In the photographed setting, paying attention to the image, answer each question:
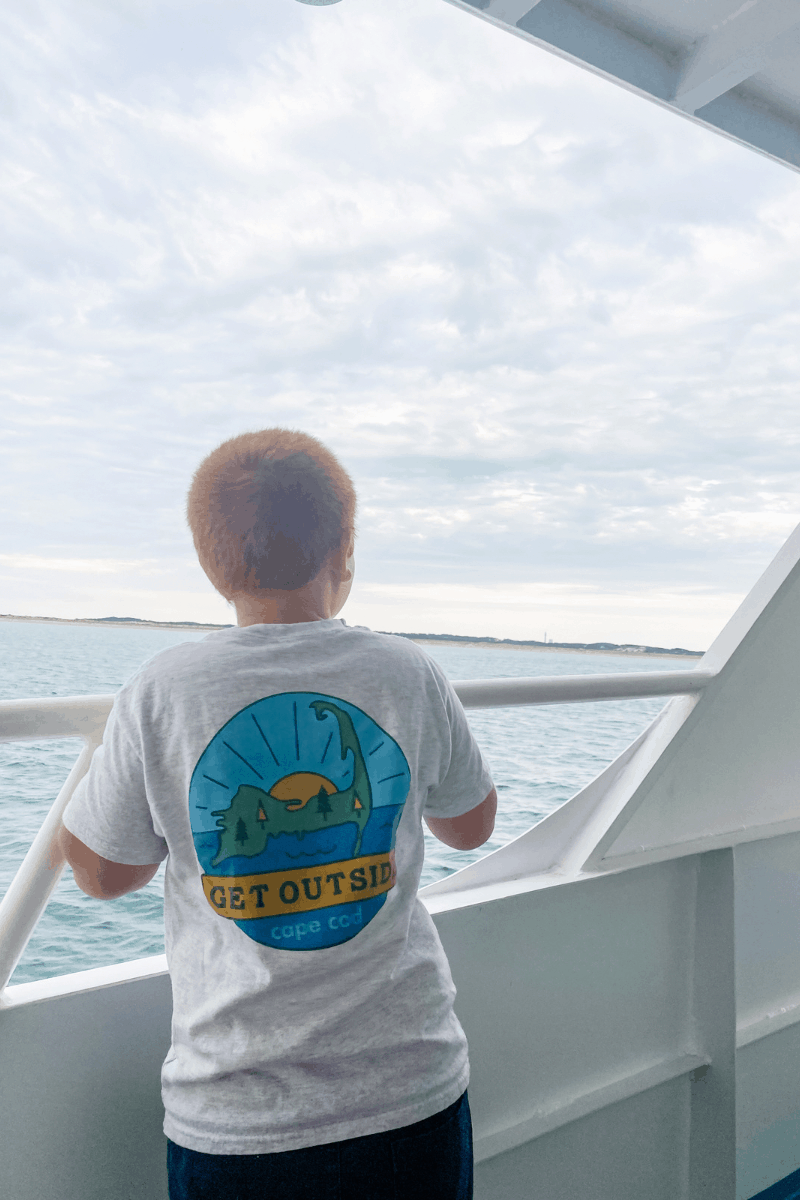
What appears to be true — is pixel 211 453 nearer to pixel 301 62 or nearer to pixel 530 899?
pixel 530 899

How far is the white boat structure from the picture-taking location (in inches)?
36.7

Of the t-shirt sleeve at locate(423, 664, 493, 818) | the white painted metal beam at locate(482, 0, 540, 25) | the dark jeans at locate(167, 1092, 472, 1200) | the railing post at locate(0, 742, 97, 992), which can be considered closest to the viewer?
the dark jeans at locate(167, 1092, 472, 1200)

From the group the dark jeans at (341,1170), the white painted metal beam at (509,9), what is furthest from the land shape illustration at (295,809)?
the white painted metal beam at (509,9)

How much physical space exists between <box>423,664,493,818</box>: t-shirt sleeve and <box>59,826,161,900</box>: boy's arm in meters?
0.26

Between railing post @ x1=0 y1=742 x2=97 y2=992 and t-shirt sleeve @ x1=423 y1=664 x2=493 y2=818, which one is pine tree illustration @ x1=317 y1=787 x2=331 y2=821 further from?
railing post @ x1=0 y1=742 x2=97 y2=992

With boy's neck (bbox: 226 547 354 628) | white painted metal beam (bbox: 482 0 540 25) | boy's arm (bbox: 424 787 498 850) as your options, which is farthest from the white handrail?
white painted metal beam (bbox: 482 0 540 25)

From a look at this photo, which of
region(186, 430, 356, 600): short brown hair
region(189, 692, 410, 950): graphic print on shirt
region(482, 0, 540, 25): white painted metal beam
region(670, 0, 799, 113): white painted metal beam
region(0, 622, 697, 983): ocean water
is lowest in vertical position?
region(0, 622, 697, 983): ocean water

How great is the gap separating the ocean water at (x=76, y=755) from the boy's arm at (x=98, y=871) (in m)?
0.18

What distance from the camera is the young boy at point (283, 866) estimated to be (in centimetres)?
60

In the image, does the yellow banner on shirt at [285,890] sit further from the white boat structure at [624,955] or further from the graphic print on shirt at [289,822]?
the white boat structure at [624,955]

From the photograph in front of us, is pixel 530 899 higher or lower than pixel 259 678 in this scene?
lower

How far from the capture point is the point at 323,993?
0.62 metres

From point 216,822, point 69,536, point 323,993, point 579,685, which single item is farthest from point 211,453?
point 69,536

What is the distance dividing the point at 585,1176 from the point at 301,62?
33.0 meters
